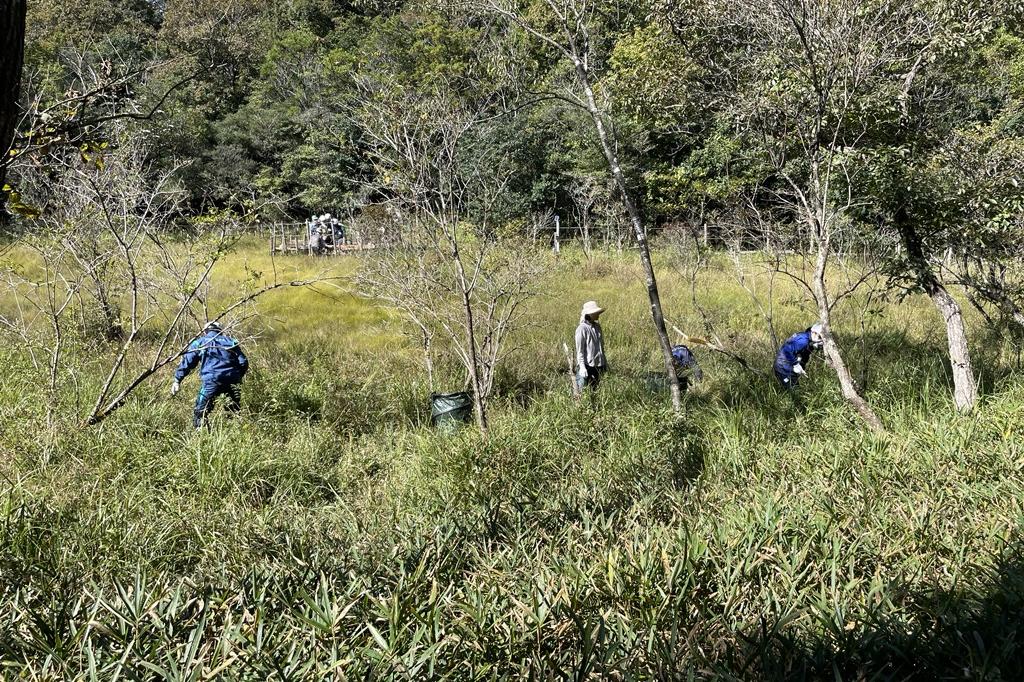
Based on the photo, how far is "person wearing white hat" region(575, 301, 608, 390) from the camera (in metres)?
6.43

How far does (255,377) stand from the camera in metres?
6.42

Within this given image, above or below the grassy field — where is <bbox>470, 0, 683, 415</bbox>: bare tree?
above

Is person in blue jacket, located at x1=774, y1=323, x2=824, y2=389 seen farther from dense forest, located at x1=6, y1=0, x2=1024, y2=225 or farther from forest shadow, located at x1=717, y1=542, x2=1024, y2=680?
forest shadow, located at x1=717, y1=542, x2=1024, y2=680

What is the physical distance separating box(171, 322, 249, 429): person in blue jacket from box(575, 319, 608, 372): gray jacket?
3.15 metres

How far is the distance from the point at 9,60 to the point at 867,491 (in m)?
3.86

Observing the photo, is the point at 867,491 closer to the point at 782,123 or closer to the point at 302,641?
the point at 302,641

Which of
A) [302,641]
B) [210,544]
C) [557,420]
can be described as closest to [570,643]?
[302,641]

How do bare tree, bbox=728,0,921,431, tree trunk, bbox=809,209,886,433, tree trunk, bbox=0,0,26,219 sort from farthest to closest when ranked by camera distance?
bare tree, bbox=728,0,921,431
tree trunk, bbox=809,209,886,433
tree trunk, bbox=0,0,26,219

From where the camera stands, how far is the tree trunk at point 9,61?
150 centimetres

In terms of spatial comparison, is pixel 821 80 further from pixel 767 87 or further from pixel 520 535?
pixel 520 535

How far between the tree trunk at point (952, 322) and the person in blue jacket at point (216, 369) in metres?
5.91

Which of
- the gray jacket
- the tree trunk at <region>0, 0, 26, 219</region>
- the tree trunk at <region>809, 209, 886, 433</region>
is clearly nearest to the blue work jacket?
the gray jacket

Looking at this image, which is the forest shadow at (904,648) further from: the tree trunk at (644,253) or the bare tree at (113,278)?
the bare tree at (113,278)

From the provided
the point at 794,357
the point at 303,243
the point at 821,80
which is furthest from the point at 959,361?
the point at 303,243
